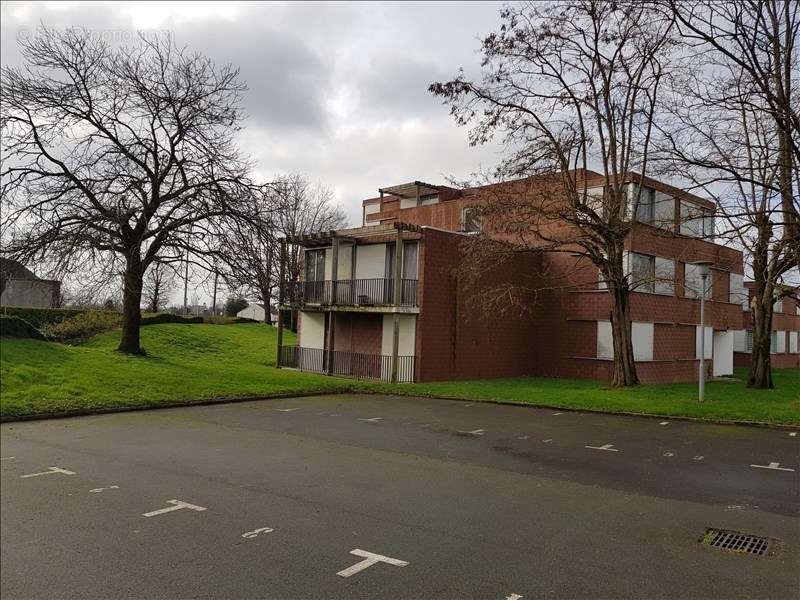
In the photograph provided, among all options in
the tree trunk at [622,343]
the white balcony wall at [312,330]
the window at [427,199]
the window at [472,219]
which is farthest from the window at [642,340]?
the window at [427,199]

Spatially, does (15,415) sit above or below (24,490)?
above

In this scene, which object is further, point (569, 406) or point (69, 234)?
point (69, 234)

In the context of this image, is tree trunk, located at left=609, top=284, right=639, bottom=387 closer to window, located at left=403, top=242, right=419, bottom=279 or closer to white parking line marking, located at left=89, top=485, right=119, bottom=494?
window, located at left=403, top=242, right=419, bottom=279

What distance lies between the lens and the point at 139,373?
47.6 feet

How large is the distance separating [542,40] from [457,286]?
8.93 meters

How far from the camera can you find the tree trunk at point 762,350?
23.5 m

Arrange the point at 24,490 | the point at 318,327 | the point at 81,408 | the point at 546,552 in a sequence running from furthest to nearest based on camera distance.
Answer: the point at 318,327, the point at 81,408, the point at 546,552, the point at 24,490

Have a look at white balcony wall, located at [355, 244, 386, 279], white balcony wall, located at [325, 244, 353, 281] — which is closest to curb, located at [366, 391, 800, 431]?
white balcony wall, located at [355, 244, 386, 279]

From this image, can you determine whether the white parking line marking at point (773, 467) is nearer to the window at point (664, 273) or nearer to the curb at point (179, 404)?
the curb at point (179, 404)

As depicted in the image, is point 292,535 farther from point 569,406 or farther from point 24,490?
point 569,406

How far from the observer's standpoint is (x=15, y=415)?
168 inches

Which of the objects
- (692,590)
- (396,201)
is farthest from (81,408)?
(396,201)

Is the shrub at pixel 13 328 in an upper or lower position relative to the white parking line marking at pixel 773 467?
upper

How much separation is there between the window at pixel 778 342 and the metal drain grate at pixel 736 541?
48.6 m
